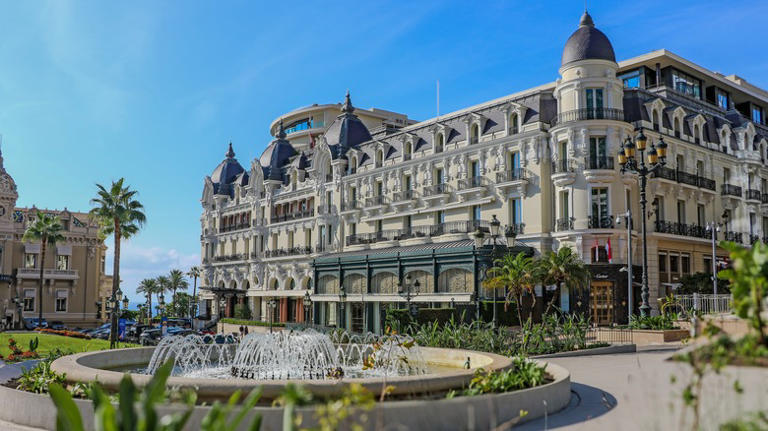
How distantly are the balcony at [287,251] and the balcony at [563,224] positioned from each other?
24.2m

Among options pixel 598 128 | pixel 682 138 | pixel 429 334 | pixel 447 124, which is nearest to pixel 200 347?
pixel 429 334

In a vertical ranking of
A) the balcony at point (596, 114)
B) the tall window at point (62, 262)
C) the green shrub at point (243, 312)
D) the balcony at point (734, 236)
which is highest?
the balcony at point (596, 114)

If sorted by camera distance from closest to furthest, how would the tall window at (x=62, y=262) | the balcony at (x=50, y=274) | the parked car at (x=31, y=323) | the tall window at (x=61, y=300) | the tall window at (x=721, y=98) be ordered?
the parked car at (x=31, y=323) → the tall window at (x=721, y=98) → the balcony at (x=50, y=274) → the tall window at (x=61, y=300) → the tall window at (x=62, y=262)

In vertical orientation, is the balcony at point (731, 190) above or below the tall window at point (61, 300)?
above

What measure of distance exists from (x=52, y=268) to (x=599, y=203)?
51.7 m

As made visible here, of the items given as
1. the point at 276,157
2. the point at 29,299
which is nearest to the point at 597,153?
the point at 276,157

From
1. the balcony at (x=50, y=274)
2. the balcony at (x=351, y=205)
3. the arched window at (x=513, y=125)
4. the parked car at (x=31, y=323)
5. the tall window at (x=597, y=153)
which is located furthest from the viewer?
the balcony at (x=50, y=274)

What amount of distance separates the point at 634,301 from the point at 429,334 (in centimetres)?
2136

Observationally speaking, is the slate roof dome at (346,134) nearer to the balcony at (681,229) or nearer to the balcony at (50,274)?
the balcony at (681,229)

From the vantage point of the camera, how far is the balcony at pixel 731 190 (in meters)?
45.3

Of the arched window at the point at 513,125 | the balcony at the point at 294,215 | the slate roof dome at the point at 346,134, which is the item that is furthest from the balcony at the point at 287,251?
the arched window at the point at 513,125

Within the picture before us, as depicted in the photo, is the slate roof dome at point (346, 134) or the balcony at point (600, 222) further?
the slate roof dome at point (346, 134)

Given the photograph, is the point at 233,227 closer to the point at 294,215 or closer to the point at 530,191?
the point at 294,215

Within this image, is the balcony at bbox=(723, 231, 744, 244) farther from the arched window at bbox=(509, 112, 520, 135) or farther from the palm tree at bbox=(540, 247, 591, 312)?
the palm tree at bbox=(540, 247, 591, 312)
